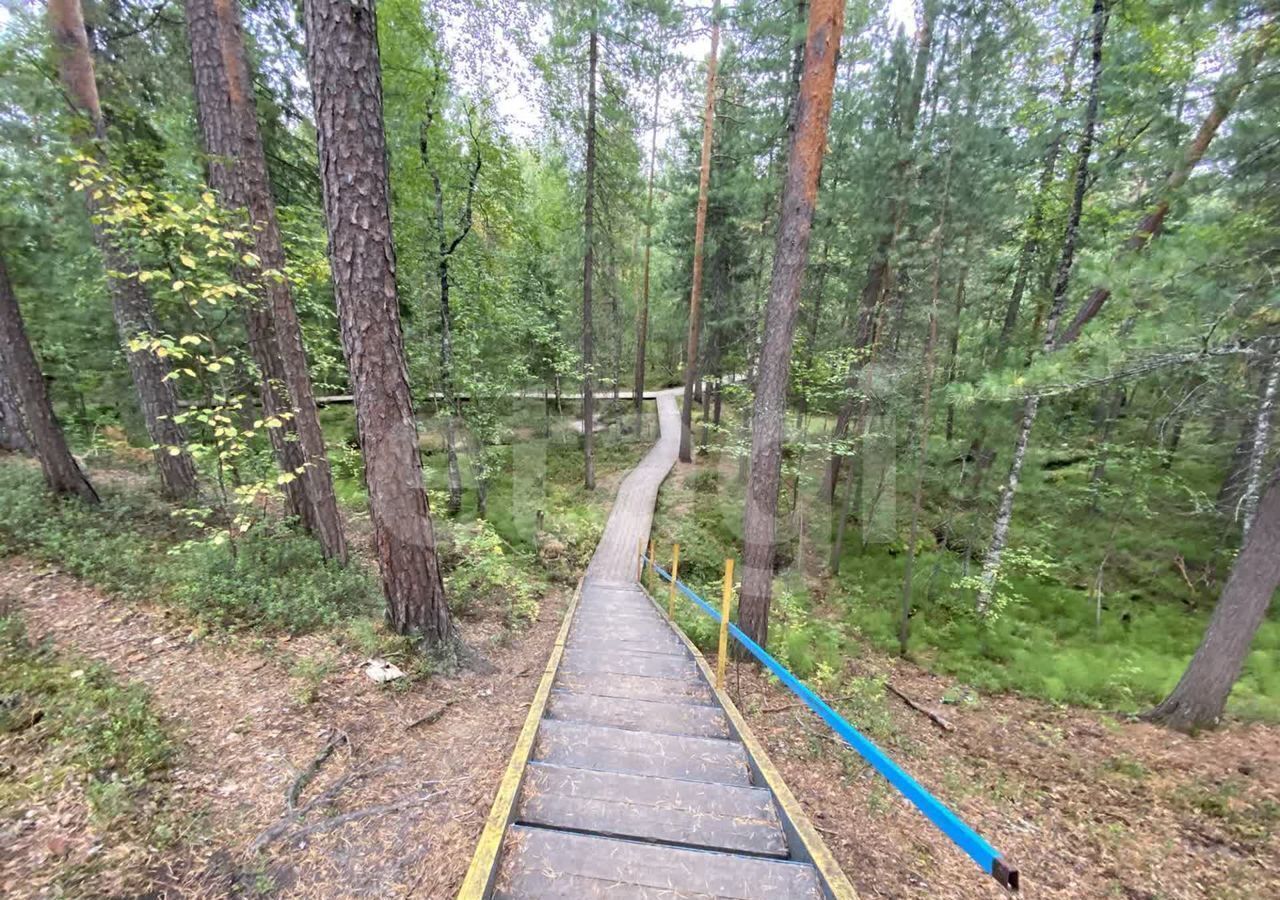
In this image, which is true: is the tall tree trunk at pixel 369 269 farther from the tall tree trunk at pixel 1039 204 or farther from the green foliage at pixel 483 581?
the tall tree trunk at pixel 1039 204

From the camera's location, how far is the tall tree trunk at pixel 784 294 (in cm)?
505

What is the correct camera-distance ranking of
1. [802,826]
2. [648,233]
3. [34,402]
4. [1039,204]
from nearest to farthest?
[802,826] → [34,402] → [1039,204] → [648,233]

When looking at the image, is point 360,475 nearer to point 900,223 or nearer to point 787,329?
point 787,329

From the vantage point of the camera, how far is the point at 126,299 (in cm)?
660

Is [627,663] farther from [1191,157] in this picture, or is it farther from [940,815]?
[1191,157]

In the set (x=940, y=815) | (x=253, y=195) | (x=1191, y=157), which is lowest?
(x=940, y=815)

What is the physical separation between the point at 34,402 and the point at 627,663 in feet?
28.5

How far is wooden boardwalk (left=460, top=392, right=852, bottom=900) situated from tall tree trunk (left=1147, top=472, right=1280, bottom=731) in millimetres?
6622

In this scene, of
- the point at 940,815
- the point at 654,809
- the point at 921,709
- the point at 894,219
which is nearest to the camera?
the point at 940,815

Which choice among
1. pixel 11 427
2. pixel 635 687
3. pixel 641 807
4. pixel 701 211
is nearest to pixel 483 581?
pixel 635 687

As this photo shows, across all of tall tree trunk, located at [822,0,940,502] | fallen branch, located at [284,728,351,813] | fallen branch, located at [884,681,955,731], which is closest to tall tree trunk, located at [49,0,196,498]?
fallen branch, located at [284,728,351,813]

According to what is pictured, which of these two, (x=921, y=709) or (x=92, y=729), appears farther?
(x=921, y=709)

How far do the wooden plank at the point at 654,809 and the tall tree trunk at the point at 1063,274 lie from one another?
19.0 feet

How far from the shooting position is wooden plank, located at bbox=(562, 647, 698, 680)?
462cm
